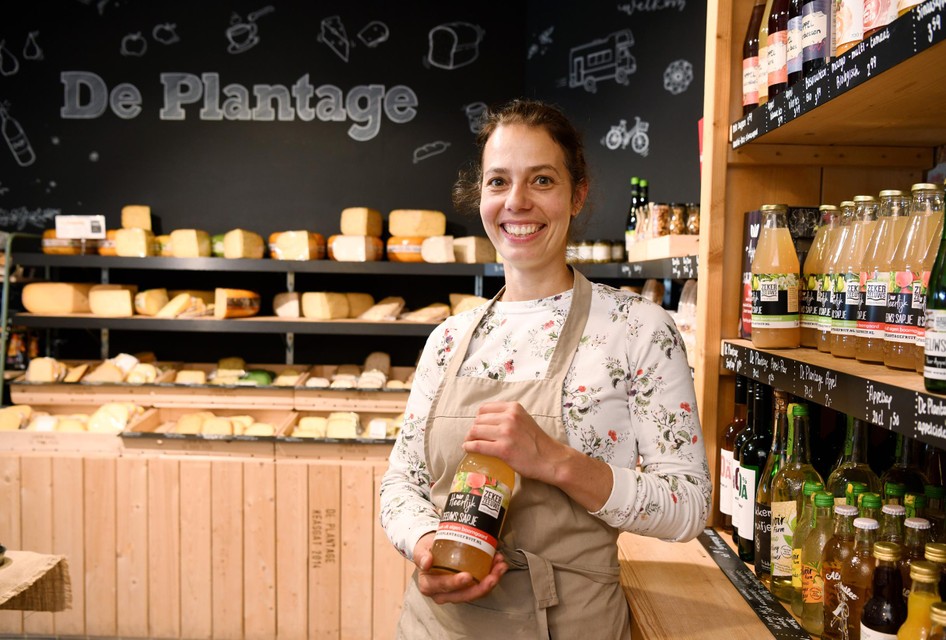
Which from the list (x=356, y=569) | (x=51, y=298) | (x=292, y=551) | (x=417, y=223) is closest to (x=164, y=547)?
(x=292, y=551)

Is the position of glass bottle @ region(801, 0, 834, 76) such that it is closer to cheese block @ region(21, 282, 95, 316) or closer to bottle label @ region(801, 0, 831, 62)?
bottle label @ region(801, 0, 831, 62)

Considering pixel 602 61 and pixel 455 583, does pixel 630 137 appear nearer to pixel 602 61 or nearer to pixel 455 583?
pixel 602 61

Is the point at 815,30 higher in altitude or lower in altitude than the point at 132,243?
higher

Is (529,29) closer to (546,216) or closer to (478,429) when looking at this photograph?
(546,216)

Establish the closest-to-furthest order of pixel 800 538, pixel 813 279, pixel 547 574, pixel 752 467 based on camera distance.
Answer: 1. pixel 547 574
2. pixel 800 538
3. pixel 813 279
4. pixel 752 467

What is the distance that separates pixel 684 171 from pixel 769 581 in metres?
2.82

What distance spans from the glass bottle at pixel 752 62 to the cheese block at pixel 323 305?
2.99m

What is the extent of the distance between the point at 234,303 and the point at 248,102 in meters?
1.40

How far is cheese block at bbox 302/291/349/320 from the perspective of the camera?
4383 mm

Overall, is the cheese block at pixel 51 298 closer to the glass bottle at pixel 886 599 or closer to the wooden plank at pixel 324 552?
the wooden plank at pixel 324 552

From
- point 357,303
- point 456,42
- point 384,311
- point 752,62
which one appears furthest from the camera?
point 456,42

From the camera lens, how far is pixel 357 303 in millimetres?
4559

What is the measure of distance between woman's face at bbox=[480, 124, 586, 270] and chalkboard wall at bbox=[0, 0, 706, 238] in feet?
11.3

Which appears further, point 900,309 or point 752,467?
point 752,467
